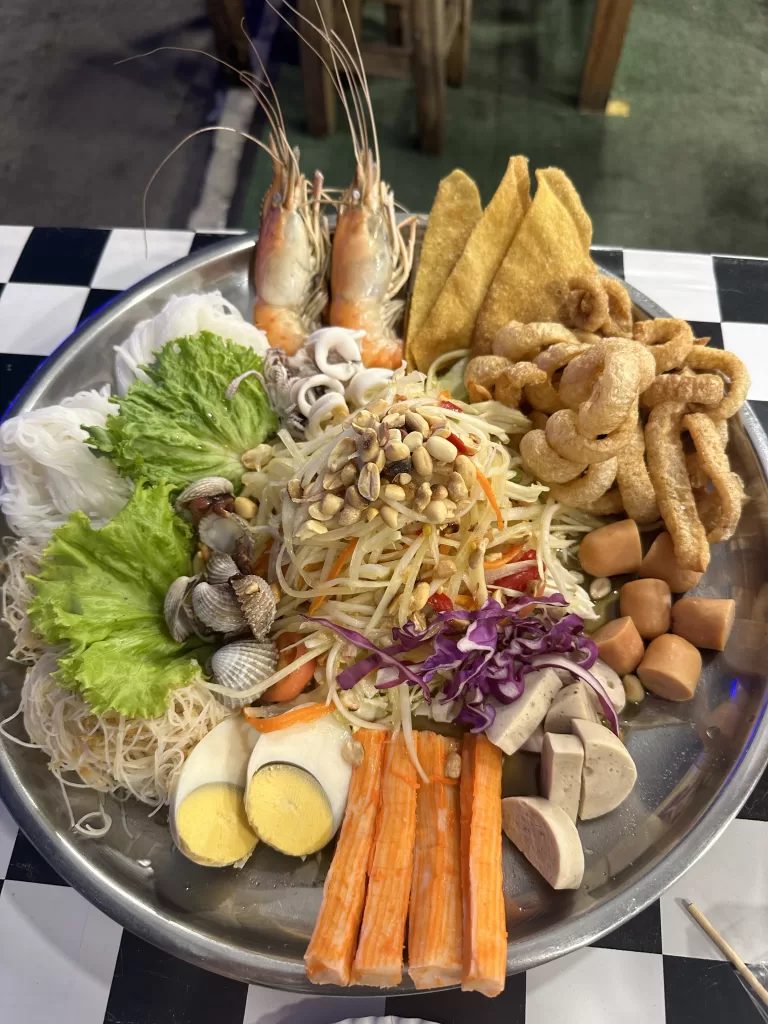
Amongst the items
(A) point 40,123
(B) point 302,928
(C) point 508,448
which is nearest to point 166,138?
(A) point 40,123

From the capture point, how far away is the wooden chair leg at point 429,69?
161 inches

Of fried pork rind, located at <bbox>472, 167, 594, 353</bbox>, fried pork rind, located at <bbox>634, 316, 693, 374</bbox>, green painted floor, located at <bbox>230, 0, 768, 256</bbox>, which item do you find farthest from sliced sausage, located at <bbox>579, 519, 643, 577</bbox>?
green painted floor, located at <bbox>230, 0, 768, 256</bbox>

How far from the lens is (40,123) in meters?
4.61

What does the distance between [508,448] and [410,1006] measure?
1.74 m

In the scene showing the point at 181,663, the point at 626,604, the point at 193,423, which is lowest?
the point at 181,663

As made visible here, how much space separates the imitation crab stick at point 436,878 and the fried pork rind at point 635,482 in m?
0.96

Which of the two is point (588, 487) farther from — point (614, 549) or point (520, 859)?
point (520, 859)

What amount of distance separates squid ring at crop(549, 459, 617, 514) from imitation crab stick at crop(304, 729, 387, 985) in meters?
0.99

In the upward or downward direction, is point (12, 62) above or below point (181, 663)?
above

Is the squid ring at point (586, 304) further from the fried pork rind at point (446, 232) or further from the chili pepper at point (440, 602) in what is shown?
the chili pepper at point (440, 602)

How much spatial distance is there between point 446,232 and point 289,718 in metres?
1.97

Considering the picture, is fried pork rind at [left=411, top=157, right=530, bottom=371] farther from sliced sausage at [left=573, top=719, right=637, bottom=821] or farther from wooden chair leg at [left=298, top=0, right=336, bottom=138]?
wooden chair leg at [left=298, top=0, right=336, bottom=138]

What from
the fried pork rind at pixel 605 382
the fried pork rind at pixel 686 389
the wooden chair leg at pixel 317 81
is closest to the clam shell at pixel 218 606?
the fried pork rind at pixel 605 382

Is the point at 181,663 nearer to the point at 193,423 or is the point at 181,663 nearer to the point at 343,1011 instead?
the point at 193,423
